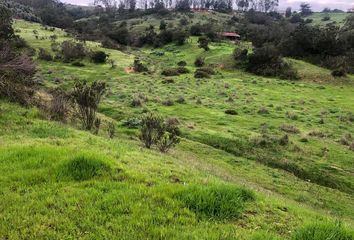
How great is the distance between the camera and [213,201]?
6.49 meters

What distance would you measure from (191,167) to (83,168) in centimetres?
442

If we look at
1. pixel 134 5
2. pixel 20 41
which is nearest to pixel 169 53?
pixel 20 41

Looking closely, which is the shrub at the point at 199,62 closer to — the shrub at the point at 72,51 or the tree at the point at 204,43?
the tree at the point at 204,43

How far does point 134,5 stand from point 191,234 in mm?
182568

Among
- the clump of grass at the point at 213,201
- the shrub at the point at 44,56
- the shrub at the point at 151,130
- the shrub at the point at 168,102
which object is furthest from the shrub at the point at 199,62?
the clump of grass at the point at 213,201

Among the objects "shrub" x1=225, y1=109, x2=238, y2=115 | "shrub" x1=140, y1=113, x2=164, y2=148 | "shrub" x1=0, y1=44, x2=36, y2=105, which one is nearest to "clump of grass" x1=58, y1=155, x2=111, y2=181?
"shrub" x1=0, y1=44, x2=36, y2=105

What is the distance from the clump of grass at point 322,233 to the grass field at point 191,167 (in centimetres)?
4

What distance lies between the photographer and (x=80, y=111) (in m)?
17.1

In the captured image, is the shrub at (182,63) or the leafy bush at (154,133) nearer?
the leafy bush at (154,133)

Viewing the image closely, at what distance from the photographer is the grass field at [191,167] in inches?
236

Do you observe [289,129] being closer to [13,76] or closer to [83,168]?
[13,76]

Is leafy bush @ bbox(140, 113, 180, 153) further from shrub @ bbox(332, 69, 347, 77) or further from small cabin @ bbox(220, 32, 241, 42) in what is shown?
small cabin @ bbox(220, 32, 241, 42)

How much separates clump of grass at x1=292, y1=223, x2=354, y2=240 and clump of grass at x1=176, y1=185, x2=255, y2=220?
115 cm

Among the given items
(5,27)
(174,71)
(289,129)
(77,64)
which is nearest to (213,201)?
(289,129)
